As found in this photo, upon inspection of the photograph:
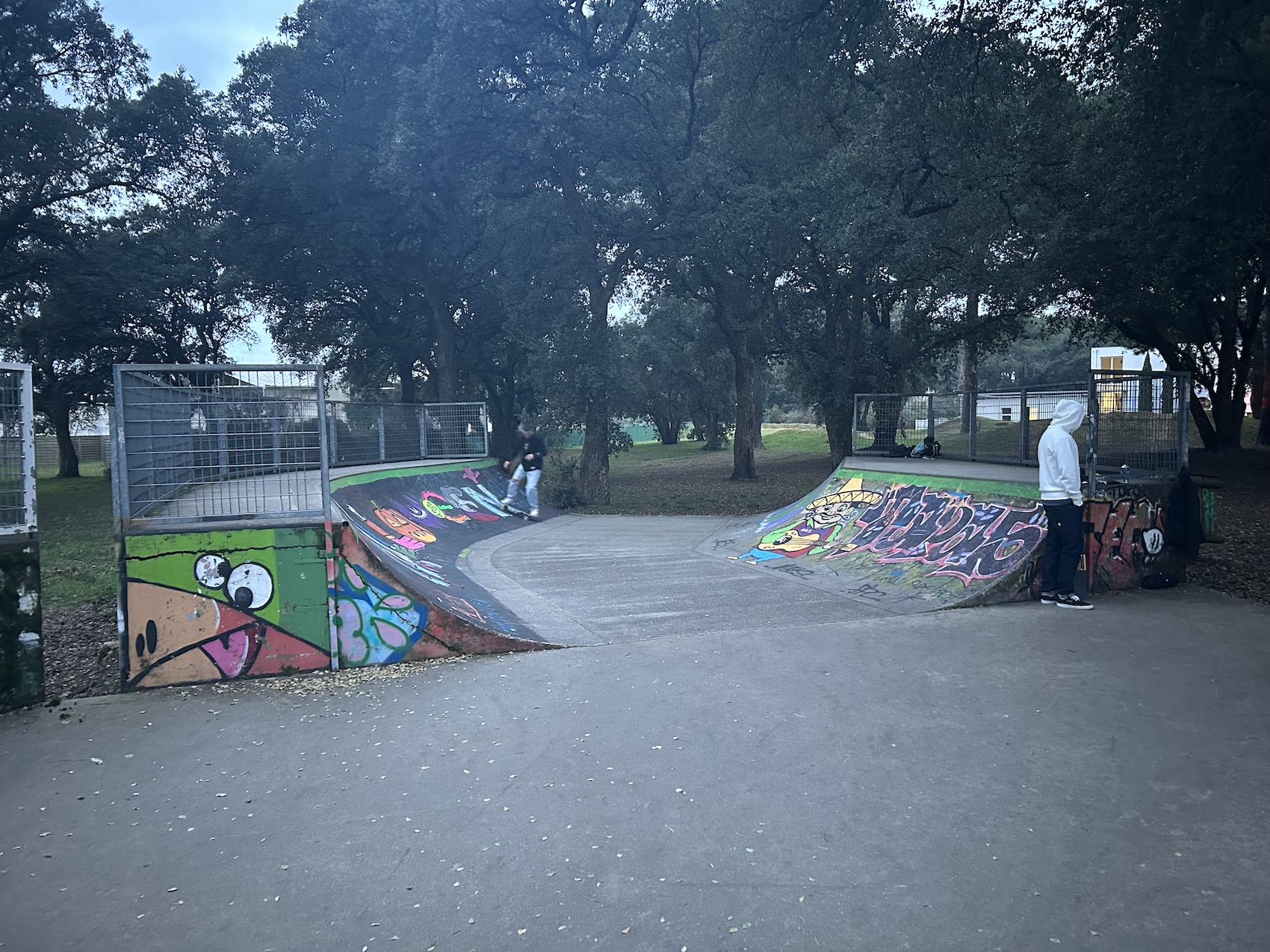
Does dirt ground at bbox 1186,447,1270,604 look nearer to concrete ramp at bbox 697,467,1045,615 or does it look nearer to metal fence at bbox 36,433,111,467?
concrete ramp at bbox 697,467,1045,615

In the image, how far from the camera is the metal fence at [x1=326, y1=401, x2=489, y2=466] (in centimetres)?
1365

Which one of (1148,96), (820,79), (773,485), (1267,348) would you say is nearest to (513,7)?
(820,79)

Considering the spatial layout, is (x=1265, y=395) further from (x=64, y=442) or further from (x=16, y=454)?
(x=64, y=442)

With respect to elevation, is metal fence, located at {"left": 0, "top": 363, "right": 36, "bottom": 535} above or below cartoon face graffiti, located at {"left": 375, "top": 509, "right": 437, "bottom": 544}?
above

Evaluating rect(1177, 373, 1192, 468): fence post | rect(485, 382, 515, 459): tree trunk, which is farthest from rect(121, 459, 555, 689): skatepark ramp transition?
rect(485, 382, 515, 459): tree trunk

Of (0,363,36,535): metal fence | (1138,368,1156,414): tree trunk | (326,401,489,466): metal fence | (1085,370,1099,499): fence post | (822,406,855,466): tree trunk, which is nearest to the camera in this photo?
(0,363,36,535): metal fence

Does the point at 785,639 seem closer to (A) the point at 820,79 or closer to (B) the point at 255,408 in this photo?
(B) the point at 255,408

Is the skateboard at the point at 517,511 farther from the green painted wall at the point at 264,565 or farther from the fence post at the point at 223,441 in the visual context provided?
the green painted wall at the point at 264,565

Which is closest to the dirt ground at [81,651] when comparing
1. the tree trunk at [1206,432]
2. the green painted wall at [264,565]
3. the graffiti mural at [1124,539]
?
the green painted wall at [264,565]

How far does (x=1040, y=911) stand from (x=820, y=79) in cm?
1027

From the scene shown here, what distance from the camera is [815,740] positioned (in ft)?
14.9

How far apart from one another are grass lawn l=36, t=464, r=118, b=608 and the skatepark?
282 centimetres

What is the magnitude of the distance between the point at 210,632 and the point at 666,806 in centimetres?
387

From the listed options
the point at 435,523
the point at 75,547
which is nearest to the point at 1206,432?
the point at 435,523
